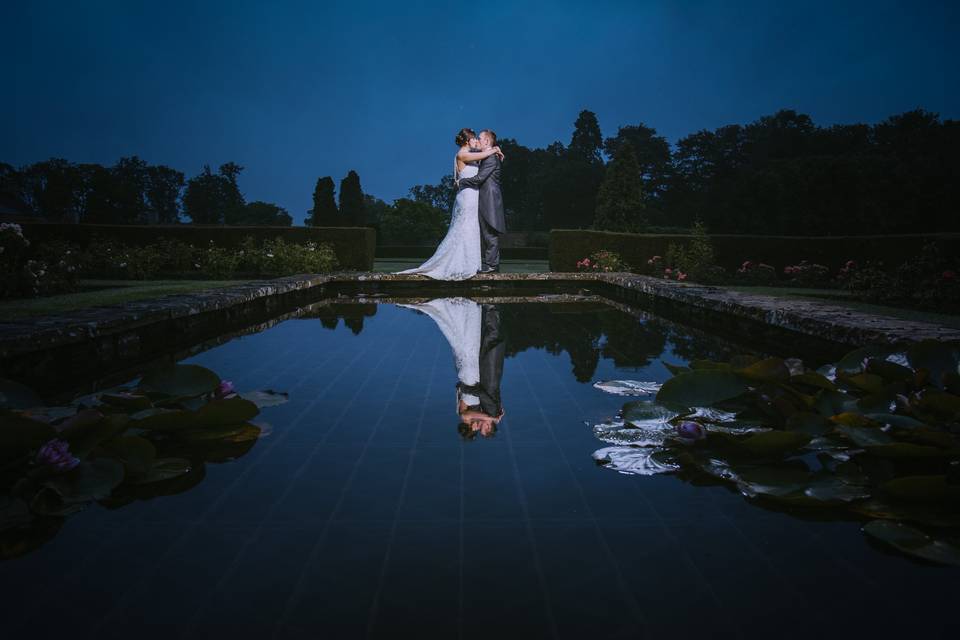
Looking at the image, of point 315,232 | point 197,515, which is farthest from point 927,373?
point 315,232

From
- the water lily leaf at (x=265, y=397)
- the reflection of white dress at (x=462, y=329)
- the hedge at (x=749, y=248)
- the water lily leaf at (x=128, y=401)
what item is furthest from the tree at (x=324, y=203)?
the water lily leaf at (x=128, y=401)

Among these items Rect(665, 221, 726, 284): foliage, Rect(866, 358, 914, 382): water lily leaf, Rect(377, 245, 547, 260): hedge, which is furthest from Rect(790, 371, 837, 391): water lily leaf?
Rect(377, 245, 547, 260): hedge

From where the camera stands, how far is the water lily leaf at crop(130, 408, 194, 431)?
2.53 m

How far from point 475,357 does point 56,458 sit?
2.86 meters

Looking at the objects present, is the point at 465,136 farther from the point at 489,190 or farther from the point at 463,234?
the point at 463,234

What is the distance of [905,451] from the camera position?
7.02 feet

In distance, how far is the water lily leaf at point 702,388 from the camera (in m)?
2.88

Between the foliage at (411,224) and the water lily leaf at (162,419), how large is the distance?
35712 mm

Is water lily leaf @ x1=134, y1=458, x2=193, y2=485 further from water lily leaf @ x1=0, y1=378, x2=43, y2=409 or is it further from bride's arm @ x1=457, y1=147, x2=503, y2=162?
bride's arm @ x1=457, y1=147, x2=503, y2=162

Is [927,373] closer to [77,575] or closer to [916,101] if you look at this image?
[77,575]

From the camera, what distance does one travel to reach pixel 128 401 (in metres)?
2.71

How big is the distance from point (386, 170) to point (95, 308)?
18993 cm

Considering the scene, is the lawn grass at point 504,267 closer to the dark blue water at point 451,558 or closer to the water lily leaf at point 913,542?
the dark blue water at point 451,558

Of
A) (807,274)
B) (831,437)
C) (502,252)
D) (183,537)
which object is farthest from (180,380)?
(502,252)
